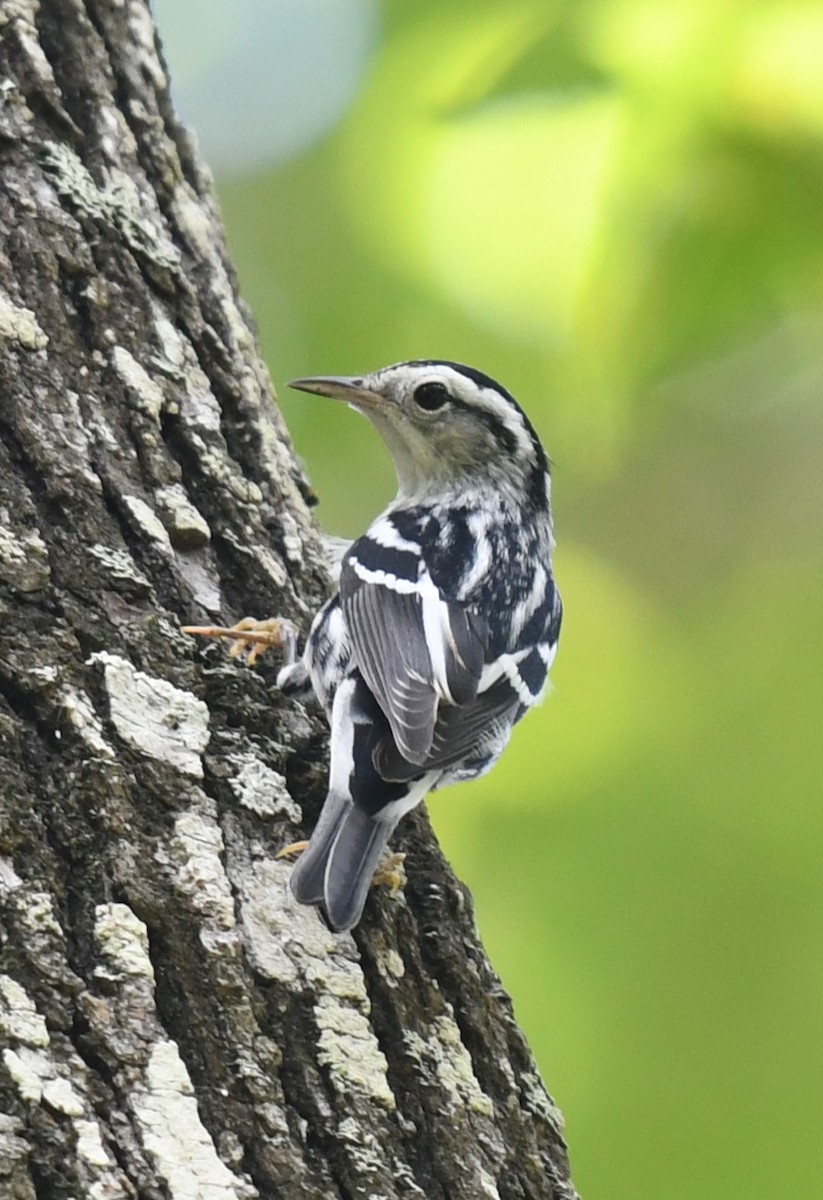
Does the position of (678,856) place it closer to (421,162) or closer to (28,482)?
(421,162)

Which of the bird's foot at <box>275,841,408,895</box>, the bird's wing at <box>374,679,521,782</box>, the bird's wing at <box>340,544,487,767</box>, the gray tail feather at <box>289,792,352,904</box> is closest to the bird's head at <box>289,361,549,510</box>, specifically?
the bird's wing at <box>340,544,487,767</box>

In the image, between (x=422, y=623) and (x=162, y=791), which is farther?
(x=422, y=623)

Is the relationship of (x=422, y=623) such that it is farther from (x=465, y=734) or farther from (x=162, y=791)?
(x=162, y=791)

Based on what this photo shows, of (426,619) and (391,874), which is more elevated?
(426,619)

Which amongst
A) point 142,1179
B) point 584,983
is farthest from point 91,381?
point 584,983

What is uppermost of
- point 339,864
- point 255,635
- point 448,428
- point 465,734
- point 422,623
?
point 448,428

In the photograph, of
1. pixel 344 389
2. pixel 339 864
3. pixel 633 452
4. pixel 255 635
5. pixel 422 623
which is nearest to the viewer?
pixel 339 864

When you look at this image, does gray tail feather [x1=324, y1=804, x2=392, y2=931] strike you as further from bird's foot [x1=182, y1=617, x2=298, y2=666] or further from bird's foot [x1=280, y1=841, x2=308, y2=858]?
bird's foot [x1=182, y1=617, x2=298, y2=666]

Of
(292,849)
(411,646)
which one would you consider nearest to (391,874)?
(292,849)

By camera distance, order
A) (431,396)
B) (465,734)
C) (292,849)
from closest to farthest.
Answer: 1. (292,849)
2. (465,734)
3. (431,396)

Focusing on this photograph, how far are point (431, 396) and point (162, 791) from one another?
7.22 feet

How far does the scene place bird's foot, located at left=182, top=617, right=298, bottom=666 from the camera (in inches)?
105

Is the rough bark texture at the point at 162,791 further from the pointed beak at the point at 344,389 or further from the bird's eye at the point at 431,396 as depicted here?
the bird's eye at the point at 431,396

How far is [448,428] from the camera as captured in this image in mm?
4281
